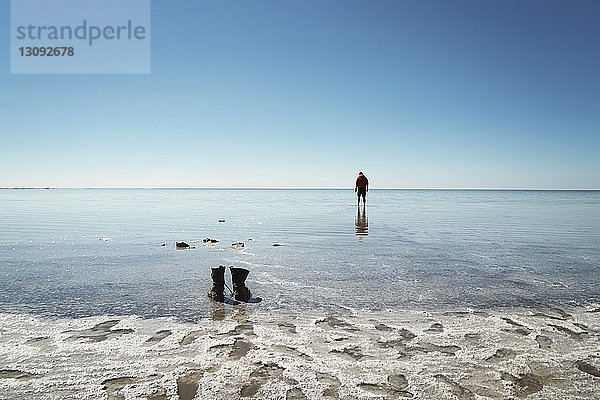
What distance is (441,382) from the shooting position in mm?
4062

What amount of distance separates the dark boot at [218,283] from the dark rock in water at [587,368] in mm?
5071

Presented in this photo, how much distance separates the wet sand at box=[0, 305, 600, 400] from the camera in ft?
12.9

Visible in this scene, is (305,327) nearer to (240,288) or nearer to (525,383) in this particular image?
(240,288)

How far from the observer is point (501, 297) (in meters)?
7.08

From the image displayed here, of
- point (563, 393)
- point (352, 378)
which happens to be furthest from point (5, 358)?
point (563, 393)

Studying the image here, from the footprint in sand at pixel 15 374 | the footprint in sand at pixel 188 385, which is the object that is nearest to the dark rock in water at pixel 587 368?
the footprint in sand at pixel 188 385

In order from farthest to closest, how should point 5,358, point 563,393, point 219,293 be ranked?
point 219,293
point 5,358
point 563,393

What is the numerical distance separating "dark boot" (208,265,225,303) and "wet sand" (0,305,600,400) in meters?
0.64

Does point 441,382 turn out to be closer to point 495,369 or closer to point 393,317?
point 495,369

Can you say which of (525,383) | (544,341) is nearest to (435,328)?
(544,341)

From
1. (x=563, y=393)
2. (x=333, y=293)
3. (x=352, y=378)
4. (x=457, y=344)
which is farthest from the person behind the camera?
(x=333, y=293)

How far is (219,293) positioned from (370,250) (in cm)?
623

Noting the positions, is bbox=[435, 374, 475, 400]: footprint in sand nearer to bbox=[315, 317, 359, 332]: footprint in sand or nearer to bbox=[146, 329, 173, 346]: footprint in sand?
bbox=[315, 317, 359, 332]: footprint in sand

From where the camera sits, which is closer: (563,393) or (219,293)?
(563,393)
